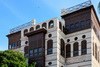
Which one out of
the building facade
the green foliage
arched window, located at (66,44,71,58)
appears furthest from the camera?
arched window, located at (66,44,71,58)

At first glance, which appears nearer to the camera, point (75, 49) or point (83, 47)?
point (83, 47)

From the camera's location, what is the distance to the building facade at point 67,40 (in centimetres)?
3088

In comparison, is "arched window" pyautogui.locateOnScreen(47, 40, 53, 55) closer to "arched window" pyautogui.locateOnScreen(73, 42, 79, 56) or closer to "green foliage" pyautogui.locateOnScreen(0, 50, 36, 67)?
"green foliage" pyautogui.locateOnScreen(0, 50, 36, 67)

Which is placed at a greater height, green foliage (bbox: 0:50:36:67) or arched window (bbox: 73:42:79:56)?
arched window (bbox: 73:42:79:56)

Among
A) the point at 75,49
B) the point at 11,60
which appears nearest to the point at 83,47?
the point at 75,49

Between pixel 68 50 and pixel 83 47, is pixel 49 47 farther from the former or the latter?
pixel 83 47

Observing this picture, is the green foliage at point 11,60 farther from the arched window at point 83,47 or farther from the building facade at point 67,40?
the arched window at point 83,47

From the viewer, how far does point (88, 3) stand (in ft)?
108

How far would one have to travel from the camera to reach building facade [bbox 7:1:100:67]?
30875mm

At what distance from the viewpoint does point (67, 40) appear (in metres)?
33.2

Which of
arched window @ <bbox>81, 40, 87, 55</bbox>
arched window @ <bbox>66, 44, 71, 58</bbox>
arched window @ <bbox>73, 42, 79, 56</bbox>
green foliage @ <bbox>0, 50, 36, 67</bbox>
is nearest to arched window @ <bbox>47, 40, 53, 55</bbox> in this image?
arched window @ <bbox>66, 44, 71, 58</bbox>

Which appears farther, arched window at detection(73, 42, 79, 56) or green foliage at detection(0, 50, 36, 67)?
arched window at detection(73, 42, 79, 56)

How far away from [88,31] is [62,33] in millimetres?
3573

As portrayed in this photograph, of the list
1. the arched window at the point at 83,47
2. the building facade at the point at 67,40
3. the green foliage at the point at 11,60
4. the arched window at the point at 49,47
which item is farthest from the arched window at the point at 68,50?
the green foliage at the point at 11,60
